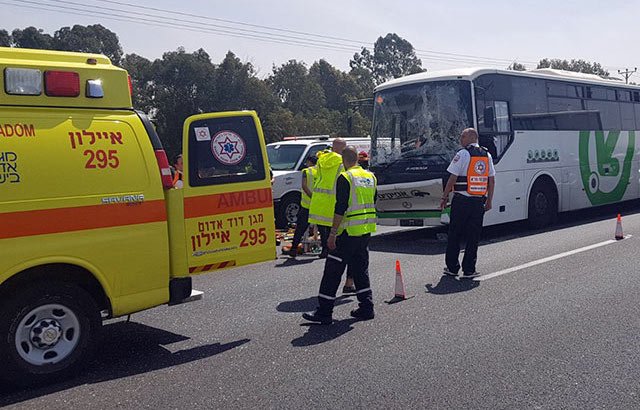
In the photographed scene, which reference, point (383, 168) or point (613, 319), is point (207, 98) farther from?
point (613, 319)

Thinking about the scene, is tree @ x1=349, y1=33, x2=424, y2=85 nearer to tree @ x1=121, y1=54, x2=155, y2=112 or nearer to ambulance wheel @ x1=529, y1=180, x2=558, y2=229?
tree @ x1=121, y1=54, x2=155, y2=112

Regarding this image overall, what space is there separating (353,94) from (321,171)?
5468 cm

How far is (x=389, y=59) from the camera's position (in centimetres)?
9362

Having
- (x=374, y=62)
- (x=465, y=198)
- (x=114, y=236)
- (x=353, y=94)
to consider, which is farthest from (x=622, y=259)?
(x=374, y=62)

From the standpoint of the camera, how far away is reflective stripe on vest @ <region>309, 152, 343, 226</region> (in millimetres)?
8281

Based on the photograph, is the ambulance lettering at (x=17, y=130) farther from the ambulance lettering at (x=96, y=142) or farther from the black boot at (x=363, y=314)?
the black boot at (x=363, y=314)

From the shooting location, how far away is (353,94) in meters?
62.3

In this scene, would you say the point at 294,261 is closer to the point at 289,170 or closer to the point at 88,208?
the point at 289,170

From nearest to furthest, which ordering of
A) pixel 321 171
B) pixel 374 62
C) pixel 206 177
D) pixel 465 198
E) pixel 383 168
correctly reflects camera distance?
pixel 206 177
pixel 321 171
pixel 465 198
pixel 383 168
pixel 374 62

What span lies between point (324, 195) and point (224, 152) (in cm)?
199

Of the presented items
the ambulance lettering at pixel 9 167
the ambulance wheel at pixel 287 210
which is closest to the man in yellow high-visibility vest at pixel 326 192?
the ambulance lettering at pixel 9 167

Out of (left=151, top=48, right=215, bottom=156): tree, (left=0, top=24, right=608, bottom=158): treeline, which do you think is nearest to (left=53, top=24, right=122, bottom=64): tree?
(left=0, top=24, right=608, bottom=158): treeline

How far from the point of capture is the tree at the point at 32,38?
4956cm

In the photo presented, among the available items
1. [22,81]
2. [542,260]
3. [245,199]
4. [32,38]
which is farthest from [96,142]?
[32,38]
